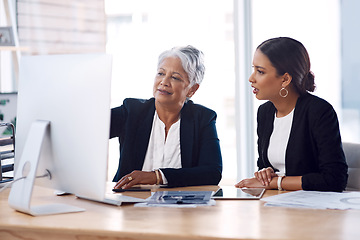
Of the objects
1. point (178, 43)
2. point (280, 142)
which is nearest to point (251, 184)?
point (280, 142)

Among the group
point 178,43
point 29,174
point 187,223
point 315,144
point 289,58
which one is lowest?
point 187,223

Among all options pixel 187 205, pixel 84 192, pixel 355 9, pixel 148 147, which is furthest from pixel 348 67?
pixel 84 192

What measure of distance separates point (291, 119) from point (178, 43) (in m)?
2.40

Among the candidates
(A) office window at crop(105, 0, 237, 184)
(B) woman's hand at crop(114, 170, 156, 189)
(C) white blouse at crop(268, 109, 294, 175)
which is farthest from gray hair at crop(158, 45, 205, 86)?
(A) office window at crop(105, 0, 237, 184)

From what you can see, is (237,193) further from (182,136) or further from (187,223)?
(182,136)

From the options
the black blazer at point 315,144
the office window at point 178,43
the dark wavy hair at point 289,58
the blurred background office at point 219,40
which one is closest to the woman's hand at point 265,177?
the black blazer at point 315,144

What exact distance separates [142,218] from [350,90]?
272 centimetres

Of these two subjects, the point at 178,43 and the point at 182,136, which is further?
the point at 178,43

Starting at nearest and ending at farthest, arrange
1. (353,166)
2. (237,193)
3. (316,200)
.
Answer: (316,200) → (237,193) → (353,166)

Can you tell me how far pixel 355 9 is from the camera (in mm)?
3766

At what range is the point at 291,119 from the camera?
2.37 meters

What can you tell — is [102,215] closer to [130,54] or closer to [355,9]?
[355,9]

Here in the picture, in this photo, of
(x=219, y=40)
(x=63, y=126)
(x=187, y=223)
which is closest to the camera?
(x=187, y=223)

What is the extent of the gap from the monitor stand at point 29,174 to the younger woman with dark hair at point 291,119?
0.88m
